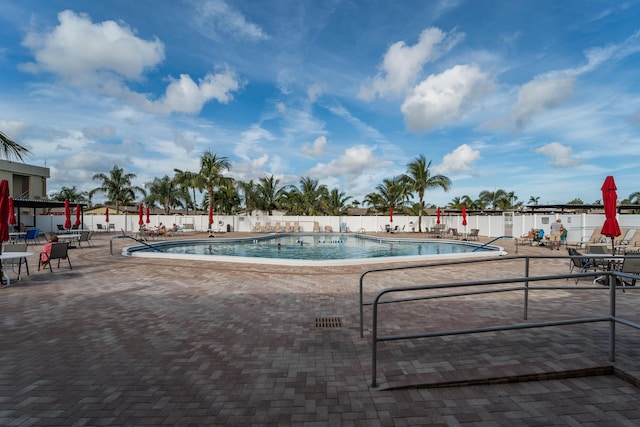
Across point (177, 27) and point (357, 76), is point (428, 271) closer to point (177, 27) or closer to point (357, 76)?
point (357, 76)

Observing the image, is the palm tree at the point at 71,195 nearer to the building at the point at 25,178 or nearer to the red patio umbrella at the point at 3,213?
the building at the point at 25,178

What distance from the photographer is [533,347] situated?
3760 millimetres

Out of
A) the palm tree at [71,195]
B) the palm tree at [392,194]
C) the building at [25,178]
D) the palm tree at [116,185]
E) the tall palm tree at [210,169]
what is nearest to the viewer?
the tall palm tree at [210,169]

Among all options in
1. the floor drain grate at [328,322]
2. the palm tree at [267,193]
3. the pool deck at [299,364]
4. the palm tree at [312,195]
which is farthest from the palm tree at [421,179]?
the floor drain grate at [328,322]

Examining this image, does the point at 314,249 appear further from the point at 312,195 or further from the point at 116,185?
the point at 116,185

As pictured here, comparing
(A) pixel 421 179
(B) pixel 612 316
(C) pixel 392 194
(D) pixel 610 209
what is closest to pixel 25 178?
(C) pixel 392 194

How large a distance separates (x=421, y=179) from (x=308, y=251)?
15.8m

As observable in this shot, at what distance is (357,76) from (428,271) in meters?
11.7

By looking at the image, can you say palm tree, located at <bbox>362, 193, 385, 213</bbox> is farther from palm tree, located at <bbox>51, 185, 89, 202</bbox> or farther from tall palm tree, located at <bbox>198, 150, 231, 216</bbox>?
palm tree, located at <bbox>51, 185, 89, 202</bbox>

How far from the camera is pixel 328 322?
494 centimetres

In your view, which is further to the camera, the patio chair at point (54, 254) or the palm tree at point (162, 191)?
the palm tree at point (162, 191)

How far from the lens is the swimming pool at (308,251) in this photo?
11.7 metres

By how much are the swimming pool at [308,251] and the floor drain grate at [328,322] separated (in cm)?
519

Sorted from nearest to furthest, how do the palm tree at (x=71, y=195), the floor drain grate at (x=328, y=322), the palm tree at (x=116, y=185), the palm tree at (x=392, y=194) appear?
the floor drain grate at (x=328, y=322) < the palm tree at (x=392, y=194) < the palm tree at (x=116, y=185) < the palm tree at (x=71, y=195)
